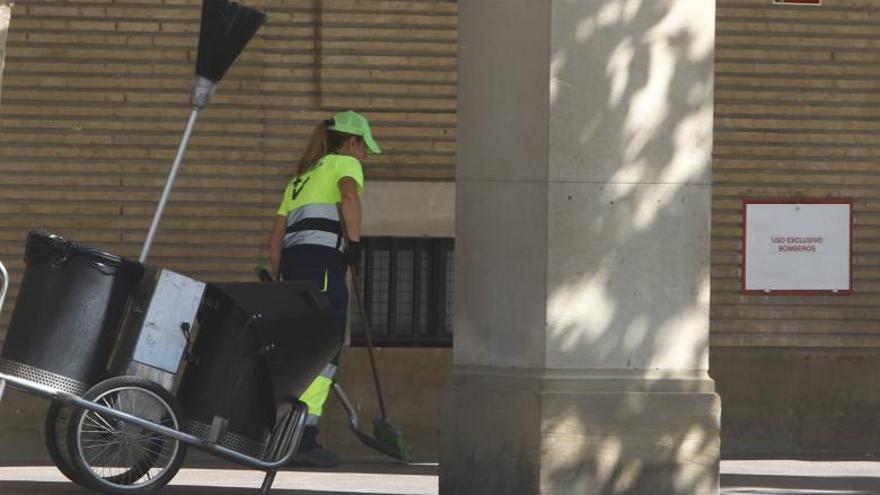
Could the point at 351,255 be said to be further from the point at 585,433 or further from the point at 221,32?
the point at 585,433

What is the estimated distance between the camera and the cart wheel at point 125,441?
28.5ft

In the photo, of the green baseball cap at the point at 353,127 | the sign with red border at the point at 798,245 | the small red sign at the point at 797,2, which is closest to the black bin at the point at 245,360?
the green baseball cap at the point at 353,127

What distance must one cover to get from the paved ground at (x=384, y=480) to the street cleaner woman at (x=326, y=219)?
321 mm

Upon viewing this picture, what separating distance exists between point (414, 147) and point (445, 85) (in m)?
0.42

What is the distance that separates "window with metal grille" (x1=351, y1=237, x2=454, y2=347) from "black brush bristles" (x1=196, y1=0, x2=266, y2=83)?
2.85 metres

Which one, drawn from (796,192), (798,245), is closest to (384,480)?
(798,245)

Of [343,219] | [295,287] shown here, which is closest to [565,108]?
[295,287]

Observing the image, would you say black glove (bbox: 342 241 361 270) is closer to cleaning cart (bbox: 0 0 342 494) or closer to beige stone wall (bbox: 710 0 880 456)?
cleaning cart (bbox: 0 0 342 494)

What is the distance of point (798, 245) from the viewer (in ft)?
41.9

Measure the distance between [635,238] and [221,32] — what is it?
2.32 meters

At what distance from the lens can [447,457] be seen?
9.10 meters

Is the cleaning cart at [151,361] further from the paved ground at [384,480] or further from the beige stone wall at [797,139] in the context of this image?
the beige stone wall at [797,139]

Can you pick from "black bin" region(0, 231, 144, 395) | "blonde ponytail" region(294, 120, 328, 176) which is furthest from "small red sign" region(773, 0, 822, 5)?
"black bin" region(0, 231, 144, 395)

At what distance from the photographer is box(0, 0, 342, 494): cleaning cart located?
340 inches
